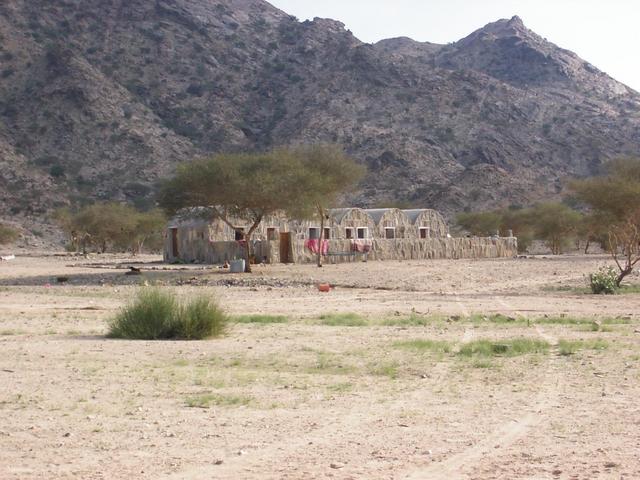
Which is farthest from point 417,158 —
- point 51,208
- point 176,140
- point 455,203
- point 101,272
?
point 101,272

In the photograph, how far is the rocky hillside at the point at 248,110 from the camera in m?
93.1

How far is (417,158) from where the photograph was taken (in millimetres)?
97875

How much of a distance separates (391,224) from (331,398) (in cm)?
5404

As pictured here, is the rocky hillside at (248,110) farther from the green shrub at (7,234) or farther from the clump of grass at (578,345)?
the clump of grass at (578,345)

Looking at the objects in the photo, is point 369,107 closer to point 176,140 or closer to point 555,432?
point 176,140

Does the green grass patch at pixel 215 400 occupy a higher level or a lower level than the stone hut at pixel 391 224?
lower

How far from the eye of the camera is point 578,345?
1441cm

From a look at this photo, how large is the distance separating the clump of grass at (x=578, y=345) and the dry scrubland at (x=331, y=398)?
0.20ft

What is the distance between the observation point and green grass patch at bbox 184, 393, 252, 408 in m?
9.90

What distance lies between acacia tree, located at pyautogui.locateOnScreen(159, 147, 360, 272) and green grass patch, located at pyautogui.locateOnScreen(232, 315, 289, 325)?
20962mm

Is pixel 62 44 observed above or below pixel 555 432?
above

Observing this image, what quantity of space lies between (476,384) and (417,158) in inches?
3458

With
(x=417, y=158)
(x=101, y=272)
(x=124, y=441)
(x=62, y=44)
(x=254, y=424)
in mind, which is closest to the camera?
(x=124, y=441)

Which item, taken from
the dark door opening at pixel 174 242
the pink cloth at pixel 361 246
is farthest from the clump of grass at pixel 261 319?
the dark door opening at pixel 174 242
